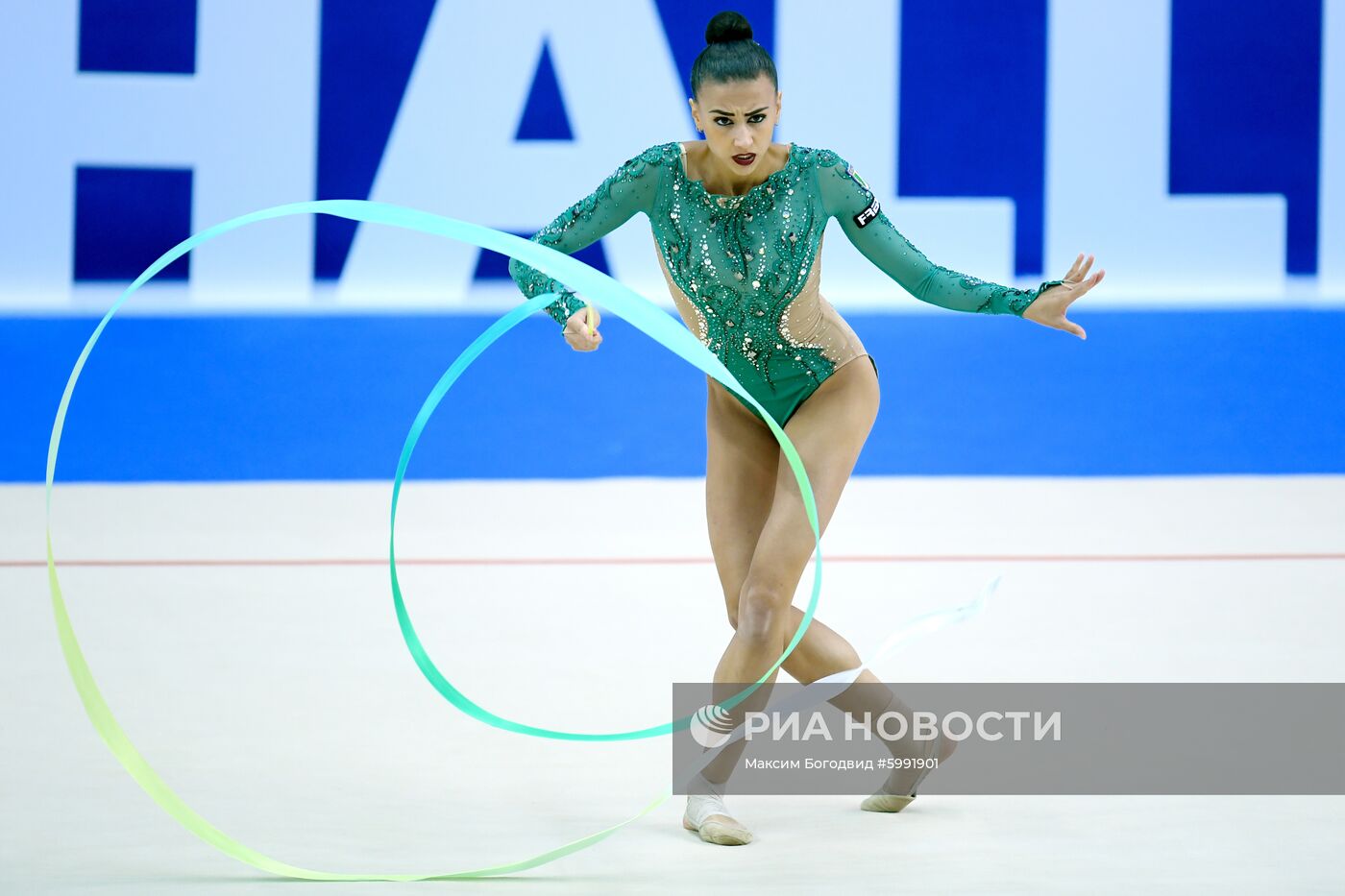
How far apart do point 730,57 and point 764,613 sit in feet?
3.17

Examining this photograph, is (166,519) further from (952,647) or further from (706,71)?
(706,71)

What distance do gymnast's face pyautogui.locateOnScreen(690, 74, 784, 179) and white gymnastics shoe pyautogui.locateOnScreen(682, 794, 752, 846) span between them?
111cm

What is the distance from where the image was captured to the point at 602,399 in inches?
272

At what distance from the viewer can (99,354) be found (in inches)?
261

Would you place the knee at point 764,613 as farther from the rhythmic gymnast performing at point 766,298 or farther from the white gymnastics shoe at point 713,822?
the white gymnastics shoe at point 713,822

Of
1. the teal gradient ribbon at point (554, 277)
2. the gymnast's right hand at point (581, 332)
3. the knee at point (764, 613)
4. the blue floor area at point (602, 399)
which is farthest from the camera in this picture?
the blue floor area at point (602, 399)

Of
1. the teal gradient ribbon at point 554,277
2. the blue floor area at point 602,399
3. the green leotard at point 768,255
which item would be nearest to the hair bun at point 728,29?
the green leotard at point 768,255

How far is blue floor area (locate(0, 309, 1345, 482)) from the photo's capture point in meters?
6.73

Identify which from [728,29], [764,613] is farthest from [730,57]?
[764,613]

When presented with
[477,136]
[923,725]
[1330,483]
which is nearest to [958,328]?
[1330,483]

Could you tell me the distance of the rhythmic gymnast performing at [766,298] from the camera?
9.00 ft

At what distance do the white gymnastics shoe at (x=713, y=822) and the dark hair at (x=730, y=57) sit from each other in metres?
1.24

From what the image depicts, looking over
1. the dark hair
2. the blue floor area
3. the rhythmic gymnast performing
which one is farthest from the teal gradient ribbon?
the blue floor area

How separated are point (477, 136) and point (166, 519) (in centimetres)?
232
